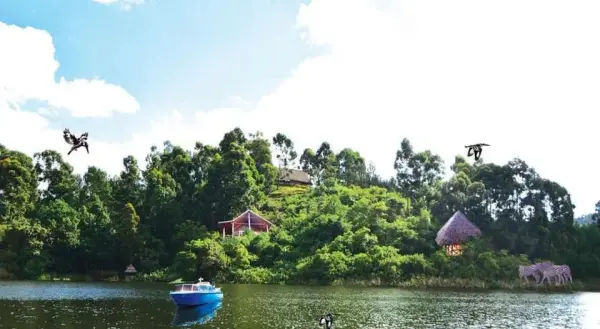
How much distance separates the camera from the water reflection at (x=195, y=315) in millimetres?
32906

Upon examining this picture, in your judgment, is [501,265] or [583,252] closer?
[501,265]

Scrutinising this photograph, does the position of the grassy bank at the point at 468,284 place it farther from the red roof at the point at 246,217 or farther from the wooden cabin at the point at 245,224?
the red roof at the point at 246,217

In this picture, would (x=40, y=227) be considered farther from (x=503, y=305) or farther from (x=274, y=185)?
(x=503, y=305)

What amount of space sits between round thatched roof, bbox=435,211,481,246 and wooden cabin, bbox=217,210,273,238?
28.8 meters

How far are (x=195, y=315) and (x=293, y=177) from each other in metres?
94.4

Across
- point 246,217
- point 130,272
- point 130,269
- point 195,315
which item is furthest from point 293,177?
point 195,315

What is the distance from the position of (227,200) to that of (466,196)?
37913 mm

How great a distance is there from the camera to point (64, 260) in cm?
8025

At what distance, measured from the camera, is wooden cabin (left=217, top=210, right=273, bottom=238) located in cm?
8435

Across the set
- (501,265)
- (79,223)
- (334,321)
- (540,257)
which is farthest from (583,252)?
(79,223)

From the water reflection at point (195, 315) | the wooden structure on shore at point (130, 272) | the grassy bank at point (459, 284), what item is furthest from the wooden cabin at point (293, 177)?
the water reflection at point (195, 315)

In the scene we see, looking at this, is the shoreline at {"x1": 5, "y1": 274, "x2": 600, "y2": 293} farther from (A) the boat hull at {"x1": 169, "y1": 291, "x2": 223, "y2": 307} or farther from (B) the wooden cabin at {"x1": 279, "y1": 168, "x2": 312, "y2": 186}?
(B) the wooden cabin at {"x1": 279, "y1": 168, "x2": 312, "y2": 186}

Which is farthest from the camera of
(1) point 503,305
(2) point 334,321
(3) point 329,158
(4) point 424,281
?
(3) point 329,158

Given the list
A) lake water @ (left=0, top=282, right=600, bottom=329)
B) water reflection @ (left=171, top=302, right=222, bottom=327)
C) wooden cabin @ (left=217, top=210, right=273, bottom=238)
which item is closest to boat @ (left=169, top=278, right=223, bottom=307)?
water reflection @ (left=171, top=302, right=222, bottom=327)
